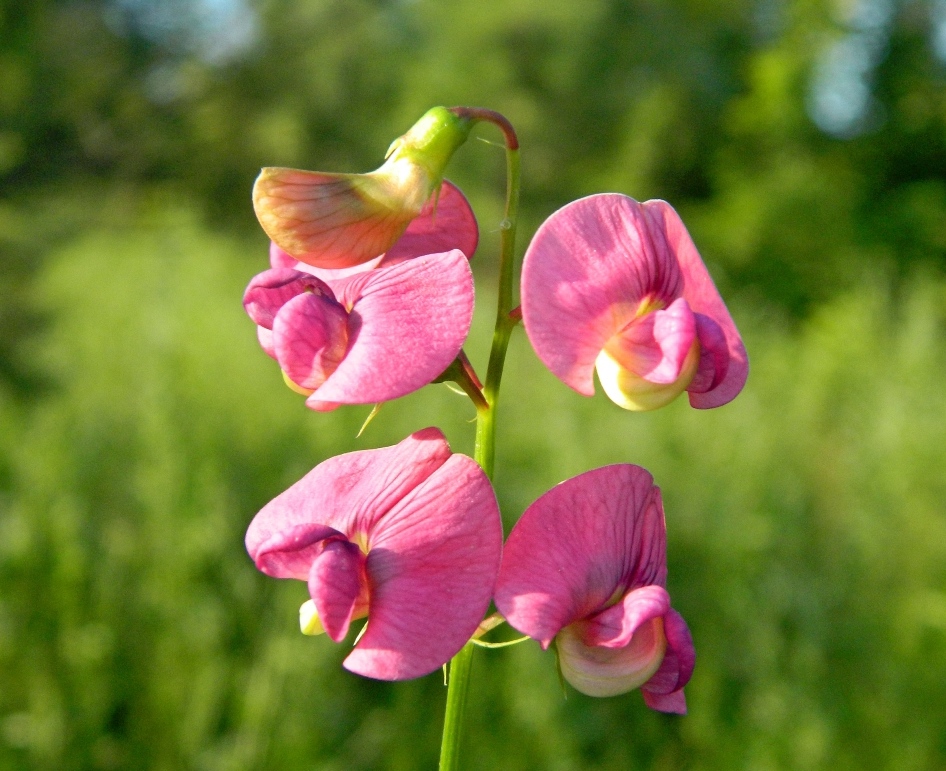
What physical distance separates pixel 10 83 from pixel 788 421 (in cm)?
402

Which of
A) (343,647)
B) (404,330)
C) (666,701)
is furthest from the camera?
(343,647)

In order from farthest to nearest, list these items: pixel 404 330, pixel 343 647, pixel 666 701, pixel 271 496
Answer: pixel 271 496 < pixel 343 647 < pixel 666 701 < pixel 404 330

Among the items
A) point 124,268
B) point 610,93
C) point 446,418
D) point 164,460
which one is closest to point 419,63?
point 610,93

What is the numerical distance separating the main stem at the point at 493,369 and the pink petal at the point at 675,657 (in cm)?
13

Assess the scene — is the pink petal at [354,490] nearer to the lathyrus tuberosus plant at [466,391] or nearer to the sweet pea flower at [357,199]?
the lathyrus tuberosus plant at [466,391]

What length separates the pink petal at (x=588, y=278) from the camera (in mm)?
534

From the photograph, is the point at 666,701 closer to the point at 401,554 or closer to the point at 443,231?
the point at 401,554

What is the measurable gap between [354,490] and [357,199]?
7.3 inches

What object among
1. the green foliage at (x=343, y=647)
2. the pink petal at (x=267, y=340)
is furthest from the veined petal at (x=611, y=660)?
the green foliage at (x=343, y=647)

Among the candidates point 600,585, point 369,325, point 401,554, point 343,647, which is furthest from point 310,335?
point 343,647

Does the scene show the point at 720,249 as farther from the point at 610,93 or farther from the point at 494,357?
the point at 494,357

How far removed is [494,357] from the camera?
1.88 ft

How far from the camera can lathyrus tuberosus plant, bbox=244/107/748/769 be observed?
54 cm

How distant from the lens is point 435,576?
1.81 ft
